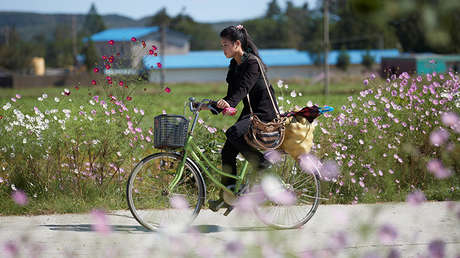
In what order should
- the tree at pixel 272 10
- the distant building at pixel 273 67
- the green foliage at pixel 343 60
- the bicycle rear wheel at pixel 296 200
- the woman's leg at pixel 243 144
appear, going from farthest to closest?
the tree at pixel 272 10, the distant building at pixel 273 67, the green foliage at pixel 343 60, the bicycle rear wheel at pixel 296 200, the woman's leg at pixel 243 144

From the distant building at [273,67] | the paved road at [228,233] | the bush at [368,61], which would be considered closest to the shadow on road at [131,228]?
the paved road at [228,233]

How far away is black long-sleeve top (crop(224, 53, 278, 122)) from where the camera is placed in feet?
15.7

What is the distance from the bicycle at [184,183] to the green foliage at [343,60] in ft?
263

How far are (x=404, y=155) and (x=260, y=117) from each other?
2.29 m

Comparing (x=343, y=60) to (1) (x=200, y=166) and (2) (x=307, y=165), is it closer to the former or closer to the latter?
(2) (x=307, y=165)

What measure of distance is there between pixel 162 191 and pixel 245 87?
108cm

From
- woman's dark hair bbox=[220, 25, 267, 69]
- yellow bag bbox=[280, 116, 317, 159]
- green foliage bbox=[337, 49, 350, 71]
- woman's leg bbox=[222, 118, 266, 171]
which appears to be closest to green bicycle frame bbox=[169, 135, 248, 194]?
woman's leg bbox=[222, 118, 266, 171]

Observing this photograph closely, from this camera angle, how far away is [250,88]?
4.79 metres

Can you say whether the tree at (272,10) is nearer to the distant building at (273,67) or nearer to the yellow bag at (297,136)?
the distant building at (273,67)

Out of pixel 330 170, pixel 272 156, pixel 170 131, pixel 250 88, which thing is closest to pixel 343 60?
pixel 330 170

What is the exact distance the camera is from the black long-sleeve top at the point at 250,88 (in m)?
4.77

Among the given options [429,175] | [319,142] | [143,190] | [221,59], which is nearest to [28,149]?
[143,190]

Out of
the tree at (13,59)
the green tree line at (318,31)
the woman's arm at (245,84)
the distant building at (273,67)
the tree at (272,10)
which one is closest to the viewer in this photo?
the green tree line at (318,31)

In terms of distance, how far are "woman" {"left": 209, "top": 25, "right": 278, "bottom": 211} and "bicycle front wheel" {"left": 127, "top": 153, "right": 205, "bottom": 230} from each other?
1.44 ft
